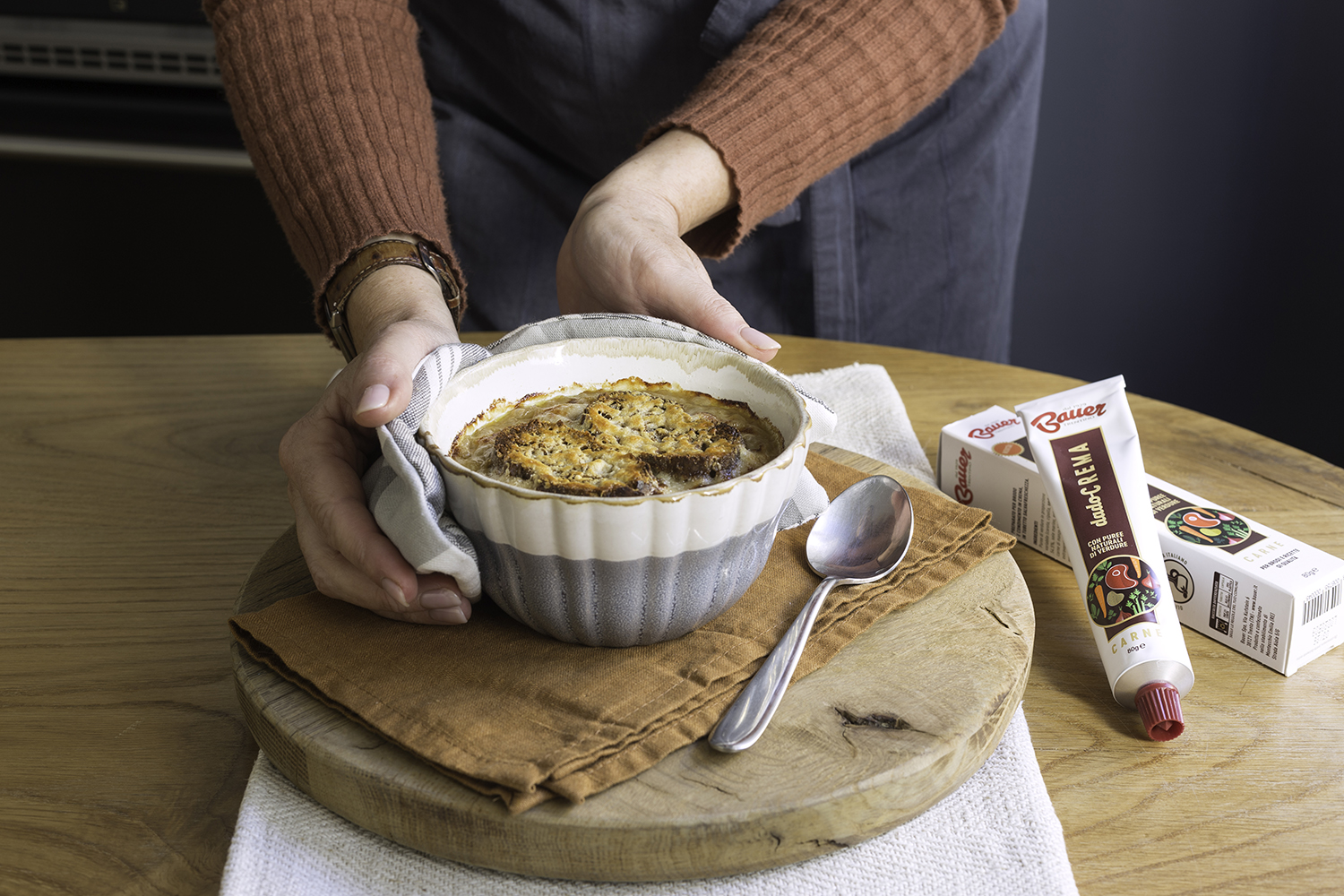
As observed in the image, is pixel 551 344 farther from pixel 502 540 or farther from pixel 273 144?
pixel 273 144

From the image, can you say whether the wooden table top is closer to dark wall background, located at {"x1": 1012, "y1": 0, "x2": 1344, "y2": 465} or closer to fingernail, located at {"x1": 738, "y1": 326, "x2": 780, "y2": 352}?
fingernail, located at {"x1": 738, "y1": 326, "x2": 780, "y2": 352}

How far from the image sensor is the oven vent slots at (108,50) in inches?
92.7

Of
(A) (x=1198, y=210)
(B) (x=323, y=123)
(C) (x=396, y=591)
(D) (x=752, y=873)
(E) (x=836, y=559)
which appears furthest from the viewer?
(A) (x=1198, y=210)

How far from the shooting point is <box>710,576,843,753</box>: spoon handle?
609 mm

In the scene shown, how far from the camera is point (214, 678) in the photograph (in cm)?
75

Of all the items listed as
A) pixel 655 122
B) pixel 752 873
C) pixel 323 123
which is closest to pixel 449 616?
pixel 752 873

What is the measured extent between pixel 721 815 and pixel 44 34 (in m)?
2.64

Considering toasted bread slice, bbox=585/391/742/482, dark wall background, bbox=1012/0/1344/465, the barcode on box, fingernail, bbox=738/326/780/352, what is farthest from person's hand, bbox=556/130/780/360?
dark wall background, bbox=1012/0/1344/465

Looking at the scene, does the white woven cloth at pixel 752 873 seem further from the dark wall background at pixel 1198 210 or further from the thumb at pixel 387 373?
the dark wall background at pixel 1198 210

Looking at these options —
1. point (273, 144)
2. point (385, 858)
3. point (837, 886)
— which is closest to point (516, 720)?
point (385, 858)

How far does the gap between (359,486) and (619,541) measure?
261 millimetres

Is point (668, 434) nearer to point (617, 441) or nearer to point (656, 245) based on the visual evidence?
point (617, 441)

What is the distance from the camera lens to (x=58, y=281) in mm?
2623

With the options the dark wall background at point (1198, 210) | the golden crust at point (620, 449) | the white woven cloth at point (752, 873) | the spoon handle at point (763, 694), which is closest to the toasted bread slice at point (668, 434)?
the golden crust at point (620, 449)
